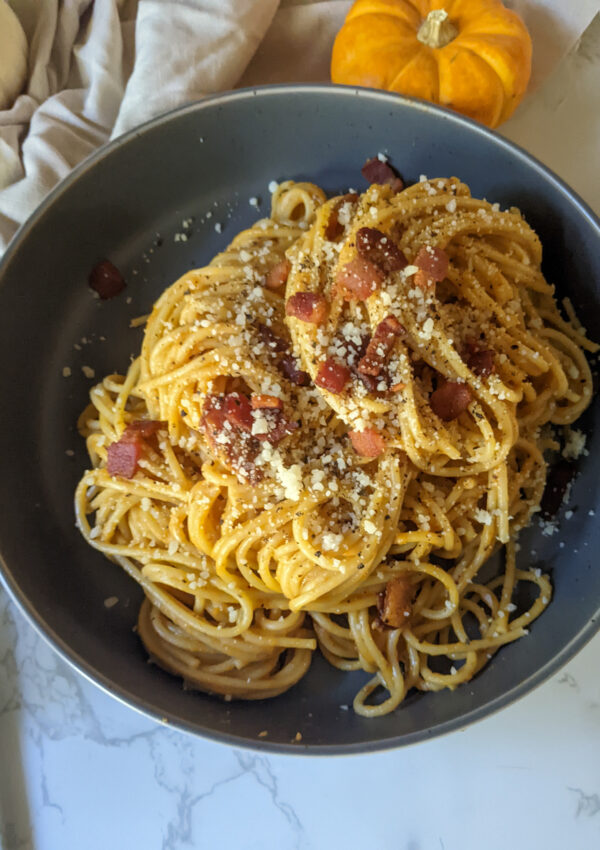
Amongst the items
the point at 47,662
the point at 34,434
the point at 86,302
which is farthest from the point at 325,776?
the point at 86,302

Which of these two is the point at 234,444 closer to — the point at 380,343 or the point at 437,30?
the point at 380,343

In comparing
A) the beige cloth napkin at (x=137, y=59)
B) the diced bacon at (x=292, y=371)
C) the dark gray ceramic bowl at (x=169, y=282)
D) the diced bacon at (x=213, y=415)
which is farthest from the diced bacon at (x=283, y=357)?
the beige cloth napkin at (x=137, y=59)

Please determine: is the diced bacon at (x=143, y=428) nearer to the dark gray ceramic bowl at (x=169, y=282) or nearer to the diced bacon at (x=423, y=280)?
the dark gray ceramic bowl at (x=169, y=282)

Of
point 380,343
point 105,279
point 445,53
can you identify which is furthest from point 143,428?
point 445,53

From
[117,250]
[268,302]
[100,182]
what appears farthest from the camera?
[117,250]

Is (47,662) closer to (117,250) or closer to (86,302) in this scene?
(86,302)

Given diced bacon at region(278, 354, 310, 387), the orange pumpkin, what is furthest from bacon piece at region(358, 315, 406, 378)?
the orange pumpkin

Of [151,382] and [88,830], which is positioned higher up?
[151,382]

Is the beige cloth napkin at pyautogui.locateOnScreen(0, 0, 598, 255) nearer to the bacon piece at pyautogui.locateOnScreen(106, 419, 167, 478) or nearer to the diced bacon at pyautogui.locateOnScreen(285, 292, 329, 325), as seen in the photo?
the bacon piece at pyautogui.locateOnScreen(106, 419, 167, 478)
